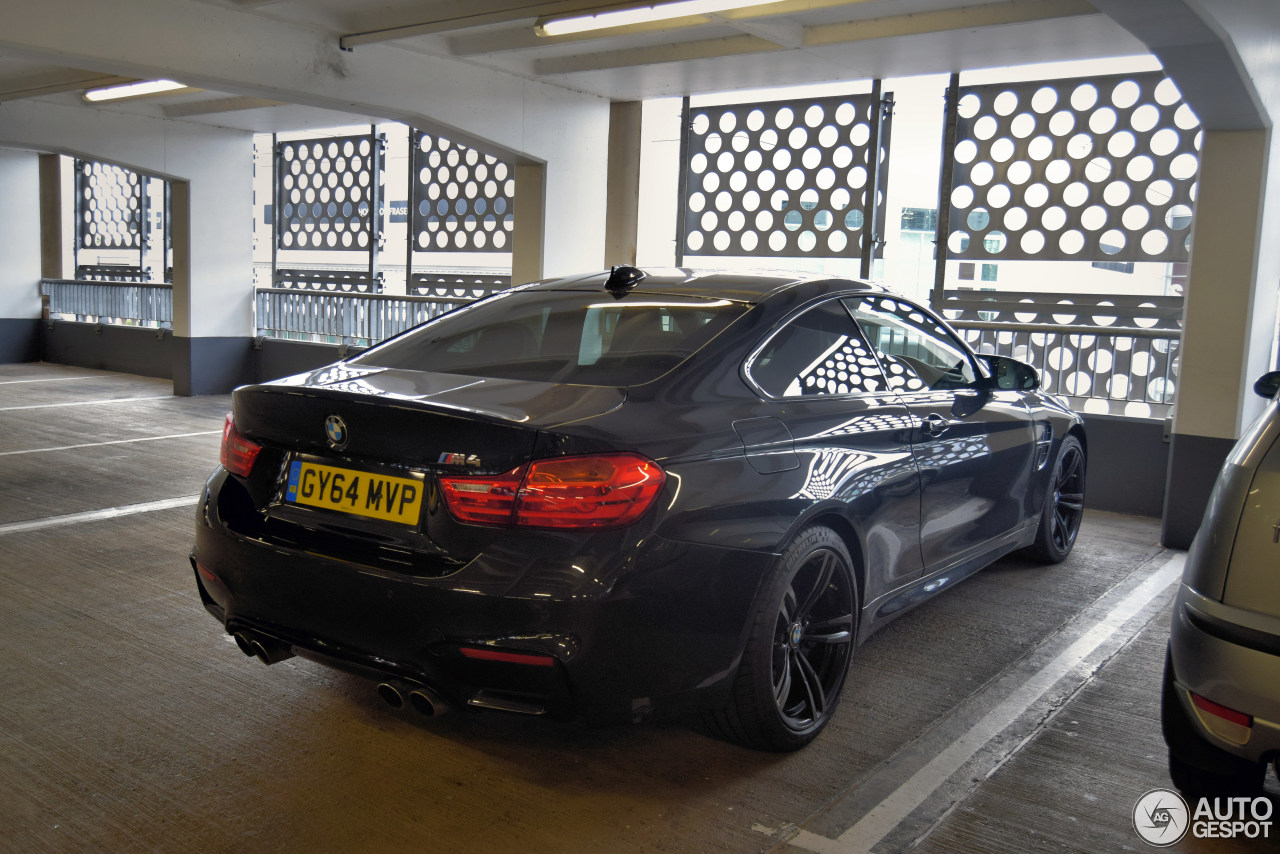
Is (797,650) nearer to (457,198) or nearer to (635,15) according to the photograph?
(635,15)

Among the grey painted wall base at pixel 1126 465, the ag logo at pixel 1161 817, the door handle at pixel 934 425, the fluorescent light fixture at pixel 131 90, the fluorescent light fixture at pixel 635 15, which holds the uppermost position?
the fluorescent light fixture at pixel 635 15

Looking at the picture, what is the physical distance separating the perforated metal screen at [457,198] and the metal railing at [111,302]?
14.0 feet

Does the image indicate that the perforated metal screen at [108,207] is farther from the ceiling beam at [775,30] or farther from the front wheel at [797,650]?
the front wheel at [797,650]

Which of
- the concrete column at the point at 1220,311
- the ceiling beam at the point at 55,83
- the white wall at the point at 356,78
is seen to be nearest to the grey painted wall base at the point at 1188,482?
the concrete column at the point at 1220,311

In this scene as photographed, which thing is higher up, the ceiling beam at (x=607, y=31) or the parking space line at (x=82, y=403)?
the ceiling beam at (x=607, y=31)

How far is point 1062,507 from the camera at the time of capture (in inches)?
208

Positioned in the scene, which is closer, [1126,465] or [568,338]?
[568,338]

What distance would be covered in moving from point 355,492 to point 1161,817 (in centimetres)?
221

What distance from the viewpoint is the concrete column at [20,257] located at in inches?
594

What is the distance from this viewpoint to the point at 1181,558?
18.7 feet

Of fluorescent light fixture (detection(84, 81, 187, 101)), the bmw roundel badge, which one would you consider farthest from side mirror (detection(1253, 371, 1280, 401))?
fluorescent light fixture (detection(84, 81, 187, 101))

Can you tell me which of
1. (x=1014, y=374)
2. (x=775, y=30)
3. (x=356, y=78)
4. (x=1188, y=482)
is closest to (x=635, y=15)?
(x=775, y=30)

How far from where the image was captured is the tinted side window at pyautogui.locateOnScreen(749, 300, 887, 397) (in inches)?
117

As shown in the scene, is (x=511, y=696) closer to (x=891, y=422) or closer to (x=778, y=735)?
(x=778, y=735)
